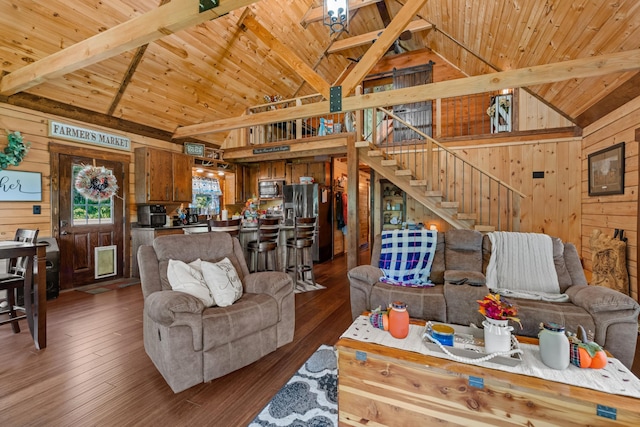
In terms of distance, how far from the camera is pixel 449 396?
54.8 inches

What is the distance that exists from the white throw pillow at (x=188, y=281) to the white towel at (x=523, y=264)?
255cm

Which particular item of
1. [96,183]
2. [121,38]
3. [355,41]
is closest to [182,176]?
[96,183]

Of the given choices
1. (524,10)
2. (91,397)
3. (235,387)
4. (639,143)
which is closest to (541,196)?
(639,143)

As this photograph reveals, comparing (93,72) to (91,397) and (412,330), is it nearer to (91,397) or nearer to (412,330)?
(91,397)

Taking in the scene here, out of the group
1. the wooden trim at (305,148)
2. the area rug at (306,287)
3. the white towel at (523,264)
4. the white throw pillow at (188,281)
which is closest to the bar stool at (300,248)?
the area rug at (306,287)

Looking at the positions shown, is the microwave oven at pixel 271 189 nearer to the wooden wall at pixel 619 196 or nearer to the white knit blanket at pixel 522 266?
the white knit blanket at pixel 522 266

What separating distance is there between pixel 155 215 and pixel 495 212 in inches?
239

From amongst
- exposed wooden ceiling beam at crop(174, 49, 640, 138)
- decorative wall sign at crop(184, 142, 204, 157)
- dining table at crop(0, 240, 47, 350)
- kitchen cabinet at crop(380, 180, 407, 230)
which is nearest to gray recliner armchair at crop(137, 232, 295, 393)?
dining table at crop(0, 240, 47, 350)

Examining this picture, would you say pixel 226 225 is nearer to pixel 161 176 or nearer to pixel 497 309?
pixel 161 176

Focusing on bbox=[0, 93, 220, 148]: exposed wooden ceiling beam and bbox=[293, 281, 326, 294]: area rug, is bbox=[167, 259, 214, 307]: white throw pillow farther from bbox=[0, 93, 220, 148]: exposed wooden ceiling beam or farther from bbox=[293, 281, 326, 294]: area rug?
bbox=[0, 93, 220, 148]: exposed wooden ceiling beam

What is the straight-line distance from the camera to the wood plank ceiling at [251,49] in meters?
3.17

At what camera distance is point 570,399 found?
4.01 feet

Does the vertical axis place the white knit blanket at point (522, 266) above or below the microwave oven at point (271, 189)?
below

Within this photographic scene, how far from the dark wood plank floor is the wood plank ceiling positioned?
110 inches
